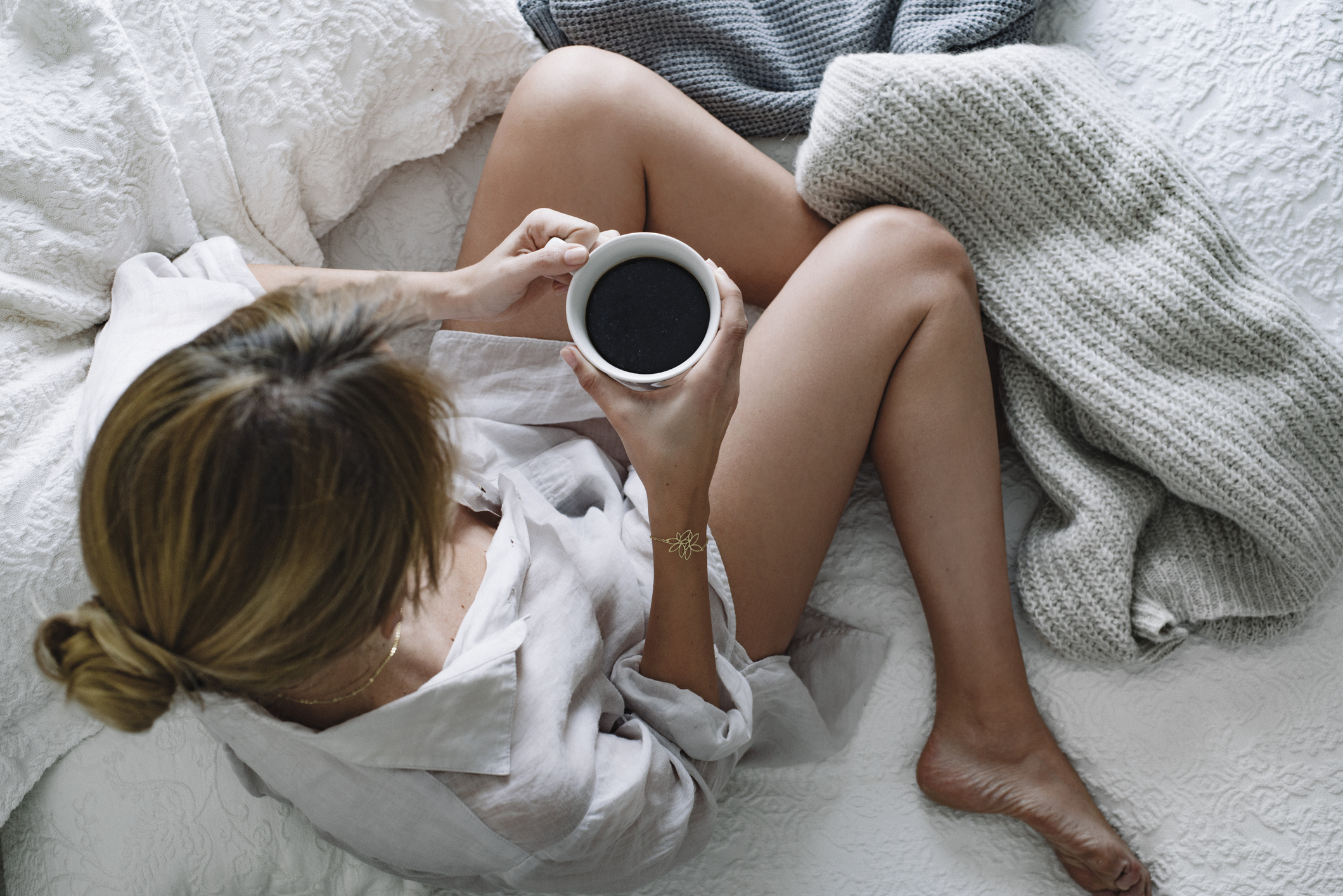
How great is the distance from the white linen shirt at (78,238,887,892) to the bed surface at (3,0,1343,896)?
0.23 ft

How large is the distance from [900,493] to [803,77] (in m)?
0.50

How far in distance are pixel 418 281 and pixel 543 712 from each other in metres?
0.42

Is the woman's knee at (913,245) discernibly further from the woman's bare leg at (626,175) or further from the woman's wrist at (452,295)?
the woman's wrist at (452,295)

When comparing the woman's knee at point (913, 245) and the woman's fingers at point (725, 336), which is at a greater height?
the woman's fingers at point (725, 336)

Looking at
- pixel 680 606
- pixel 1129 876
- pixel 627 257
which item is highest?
pixel 627 257

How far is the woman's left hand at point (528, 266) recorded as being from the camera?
683mm

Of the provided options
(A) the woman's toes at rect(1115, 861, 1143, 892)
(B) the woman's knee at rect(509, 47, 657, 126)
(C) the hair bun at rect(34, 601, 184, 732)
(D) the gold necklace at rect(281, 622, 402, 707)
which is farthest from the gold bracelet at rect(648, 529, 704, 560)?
(A) the woman's toes at rect(1115, 861, 1143, 892)

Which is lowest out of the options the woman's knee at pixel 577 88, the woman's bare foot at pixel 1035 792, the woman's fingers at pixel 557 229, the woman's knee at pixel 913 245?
the woman's bare foot at pixel 1035 792

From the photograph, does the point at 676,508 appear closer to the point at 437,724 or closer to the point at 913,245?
the point at 437,724

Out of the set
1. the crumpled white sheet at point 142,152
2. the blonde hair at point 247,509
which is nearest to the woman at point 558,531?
the blonde hair at point 247,509

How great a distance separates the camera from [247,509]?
0.46 m

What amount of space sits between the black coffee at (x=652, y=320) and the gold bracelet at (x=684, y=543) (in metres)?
0.15

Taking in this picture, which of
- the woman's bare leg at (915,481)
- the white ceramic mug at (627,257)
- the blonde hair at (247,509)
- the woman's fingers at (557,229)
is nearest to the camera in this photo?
the blonde hair at (247,509)

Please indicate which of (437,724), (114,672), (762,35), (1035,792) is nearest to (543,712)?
(437,724)
